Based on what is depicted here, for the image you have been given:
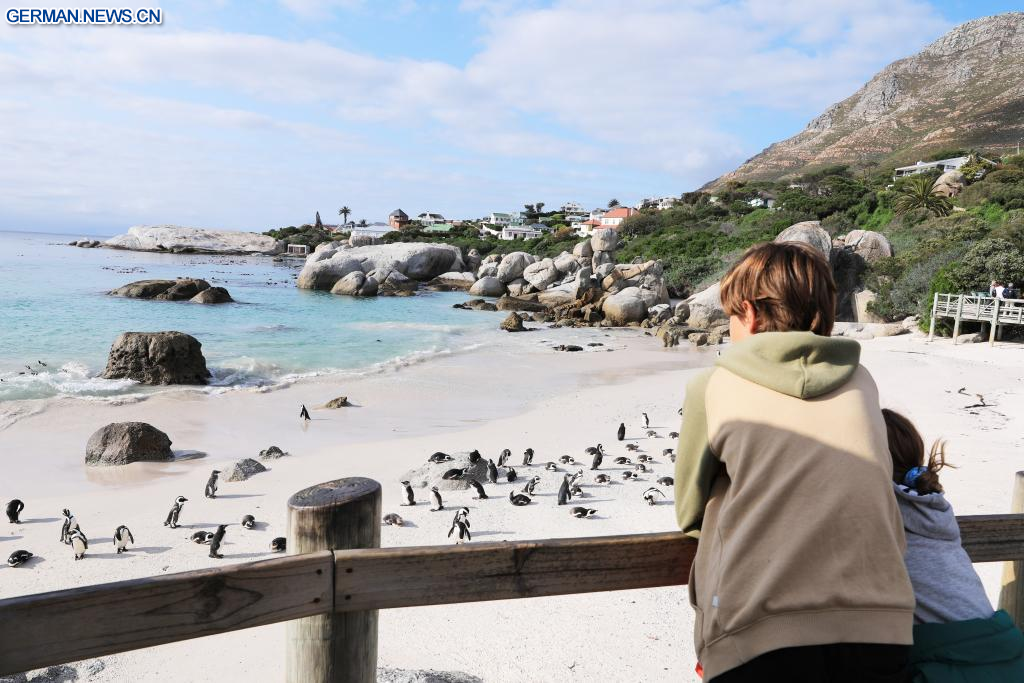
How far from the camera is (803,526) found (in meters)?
1.60

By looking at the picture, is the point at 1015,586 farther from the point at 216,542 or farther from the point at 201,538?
the point at 201,538

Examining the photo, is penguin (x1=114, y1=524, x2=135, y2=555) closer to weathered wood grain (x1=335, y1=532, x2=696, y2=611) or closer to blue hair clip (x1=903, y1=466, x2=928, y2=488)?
weathered wood grain (x1=335, y1=532, x2=696, y2=611)

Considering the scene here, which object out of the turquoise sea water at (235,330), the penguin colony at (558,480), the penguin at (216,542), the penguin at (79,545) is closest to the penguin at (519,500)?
the penguin colony at (558,480)

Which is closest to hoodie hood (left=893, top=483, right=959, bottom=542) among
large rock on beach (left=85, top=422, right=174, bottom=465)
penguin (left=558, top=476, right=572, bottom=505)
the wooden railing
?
the wooden railing

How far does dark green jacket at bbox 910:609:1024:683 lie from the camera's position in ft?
5.67

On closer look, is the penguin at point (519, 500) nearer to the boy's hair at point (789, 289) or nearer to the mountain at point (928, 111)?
the boy's hair at point (789, 289)

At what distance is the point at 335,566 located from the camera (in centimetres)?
197

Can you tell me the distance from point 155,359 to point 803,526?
1665cm

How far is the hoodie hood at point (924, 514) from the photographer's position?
1.88m

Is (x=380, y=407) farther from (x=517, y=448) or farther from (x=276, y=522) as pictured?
(x=276, y=522)

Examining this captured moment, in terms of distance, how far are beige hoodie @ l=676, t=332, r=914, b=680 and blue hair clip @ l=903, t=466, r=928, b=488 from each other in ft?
0.95

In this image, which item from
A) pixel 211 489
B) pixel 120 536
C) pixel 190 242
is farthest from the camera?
pixel 190 242

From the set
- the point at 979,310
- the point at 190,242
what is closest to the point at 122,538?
the point at 979,310

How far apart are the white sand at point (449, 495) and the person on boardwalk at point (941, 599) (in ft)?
7.37
